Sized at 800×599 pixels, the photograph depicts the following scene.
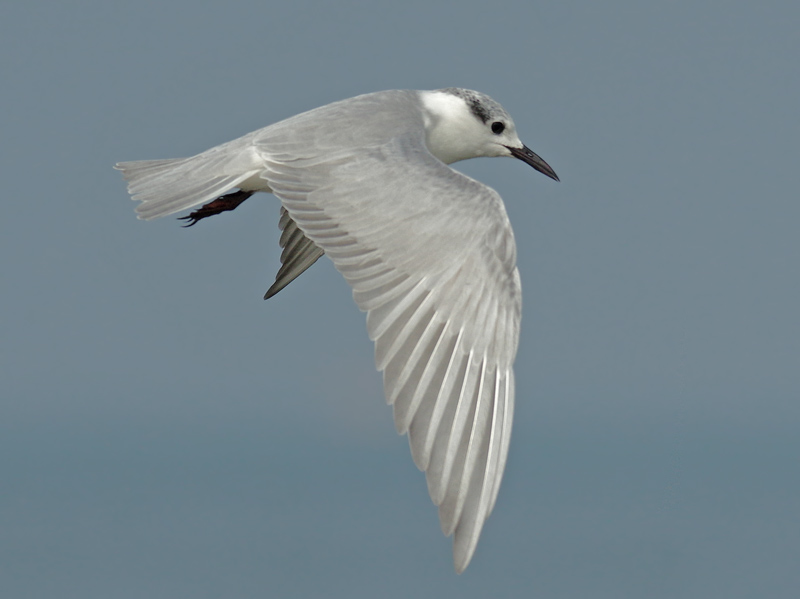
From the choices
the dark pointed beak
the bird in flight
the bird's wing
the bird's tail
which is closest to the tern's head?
the dark pointed beak

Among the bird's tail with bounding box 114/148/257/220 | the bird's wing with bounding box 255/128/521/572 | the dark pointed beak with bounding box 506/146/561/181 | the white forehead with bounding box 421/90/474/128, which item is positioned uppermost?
the white forehead with bounding box 421/90/474/128

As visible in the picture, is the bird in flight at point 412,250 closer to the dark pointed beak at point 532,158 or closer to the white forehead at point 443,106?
the white forehead at point 443,106

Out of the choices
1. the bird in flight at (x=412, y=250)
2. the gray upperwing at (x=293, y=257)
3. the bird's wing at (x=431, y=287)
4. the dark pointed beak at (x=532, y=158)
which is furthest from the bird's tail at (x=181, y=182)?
the dark pointed beak at (x=532, y=158)

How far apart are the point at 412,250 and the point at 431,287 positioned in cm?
23

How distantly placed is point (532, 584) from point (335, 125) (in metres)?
144

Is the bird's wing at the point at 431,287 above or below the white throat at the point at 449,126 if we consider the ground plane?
below

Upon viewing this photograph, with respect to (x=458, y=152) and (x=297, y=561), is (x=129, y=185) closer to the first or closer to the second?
(x=458, y=152)

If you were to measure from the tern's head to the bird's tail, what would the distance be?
1.46 meters

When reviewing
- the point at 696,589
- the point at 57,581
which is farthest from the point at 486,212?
the point at 57,581

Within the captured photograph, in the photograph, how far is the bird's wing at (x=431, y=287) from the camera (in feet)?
17.3

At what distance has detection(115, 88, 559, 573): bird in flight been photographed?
5.30 m

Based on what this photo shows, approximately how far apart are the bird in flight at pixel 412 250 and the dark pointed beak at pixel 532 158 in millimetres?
1090

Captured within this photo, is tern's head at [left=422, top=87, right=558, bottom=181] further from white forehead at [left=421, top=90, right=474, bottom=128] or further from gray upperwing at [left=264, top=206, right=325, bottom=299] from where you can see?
gray upperwing at [left=264, top=206, right=325, bottom=299]

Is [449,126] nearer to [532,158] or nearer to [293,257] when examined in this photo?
[532,158]
